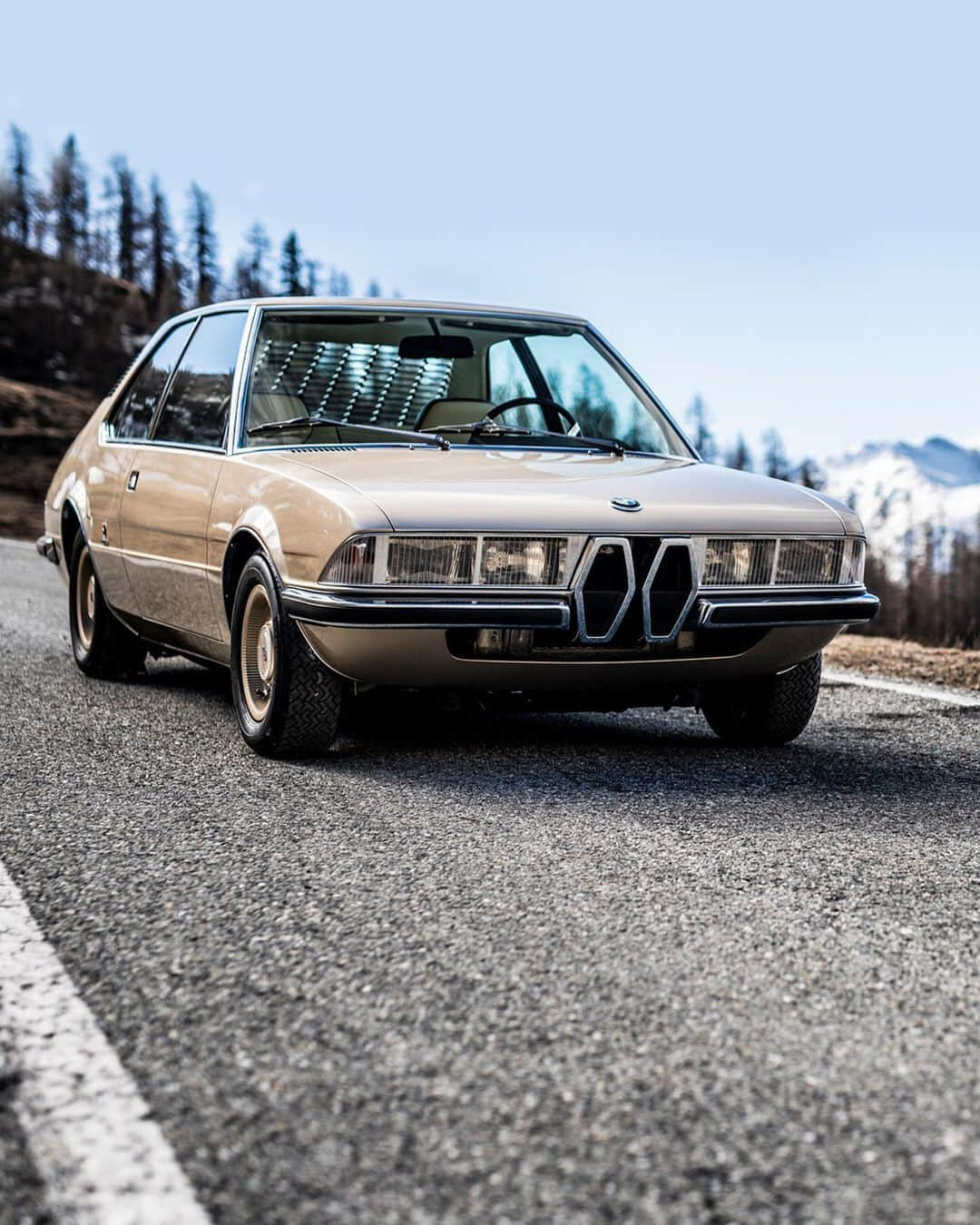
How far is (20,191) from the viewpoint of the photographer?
12194cm

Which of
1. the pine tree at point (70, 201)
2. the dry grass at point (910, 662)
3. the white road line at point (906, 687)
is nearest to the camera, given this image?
the white road line at point (906, 687)

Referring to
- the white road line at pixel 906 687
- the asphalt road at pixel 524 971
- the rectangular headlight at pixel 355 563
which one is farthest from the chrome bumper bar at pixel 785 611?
the white road line at pixel 906 687

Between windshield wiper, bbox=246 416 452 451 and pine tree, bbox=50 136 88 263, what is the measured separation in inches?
4511

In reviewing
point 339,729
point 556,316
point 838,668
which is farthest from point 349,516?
point 838,668

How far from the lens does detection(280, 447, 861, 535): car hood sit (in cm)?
459

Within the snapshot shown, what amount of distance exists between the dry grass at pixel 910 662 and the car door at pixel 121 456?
3801 mm

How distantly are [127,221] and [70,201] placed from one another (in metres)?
4.86

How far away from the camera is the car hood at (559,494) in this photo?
4.59 metres

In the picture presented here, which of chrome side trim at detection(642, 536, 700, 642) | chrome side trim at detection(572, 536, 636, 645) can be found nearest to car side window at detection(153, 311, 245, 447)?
chrome side trim at detection(572, 536, 636, 645)

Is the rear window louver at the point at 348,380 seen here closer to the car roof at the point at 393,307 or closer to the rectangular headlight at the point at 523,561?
the car roof at the point at 393,307

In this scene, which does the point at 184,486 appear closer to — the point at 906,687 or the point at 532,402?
the point at 532,402

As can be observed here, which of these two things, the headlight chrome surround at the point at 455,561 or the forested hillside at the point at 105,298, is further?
the forested hillside at the point at 105,298

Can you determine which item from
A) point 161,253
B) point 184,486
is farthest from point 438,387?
point 161,253

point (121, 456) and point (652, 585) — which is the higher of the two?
point (121, 456)
